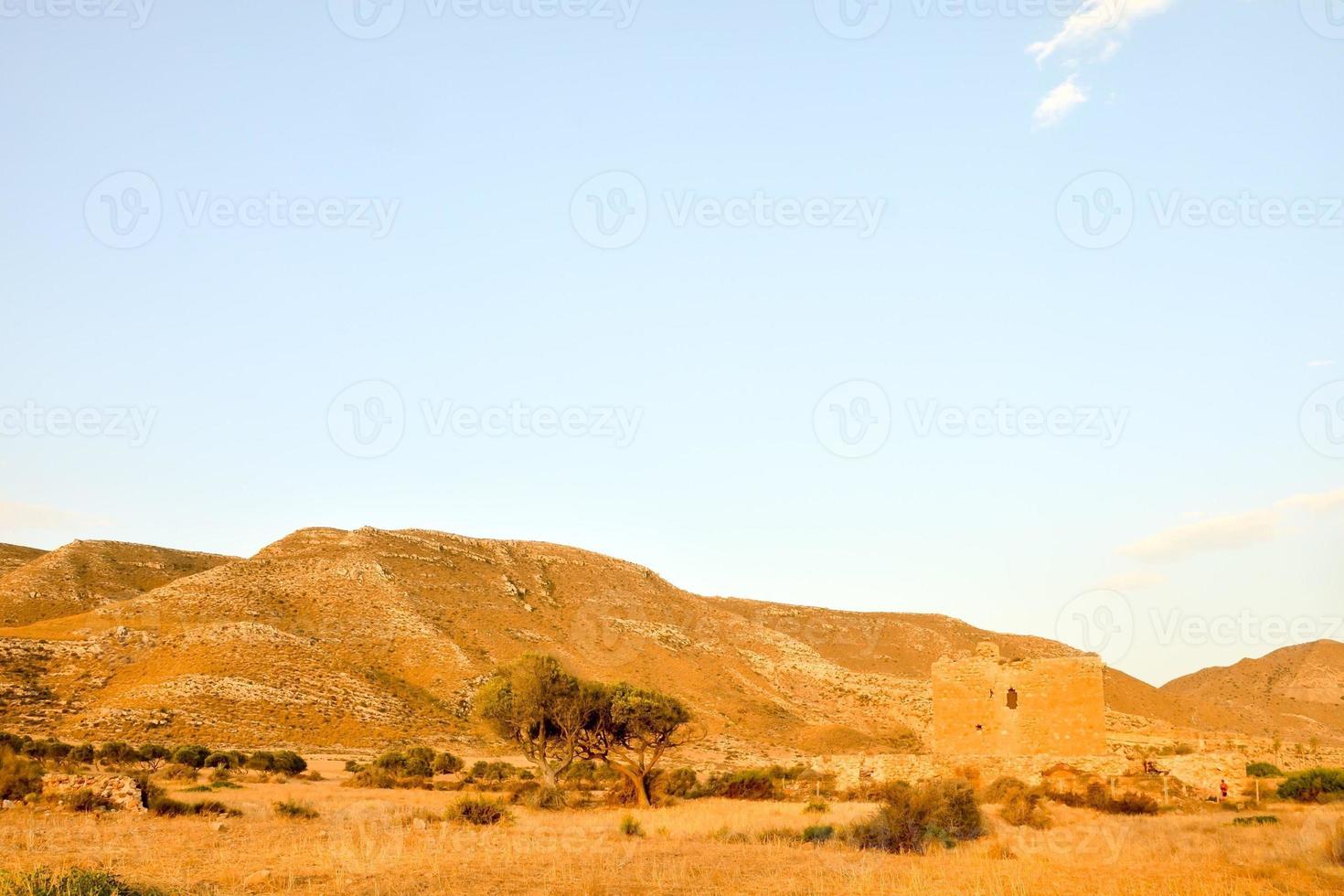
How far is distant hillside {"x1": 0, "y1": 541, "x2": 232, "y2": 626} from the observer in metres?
76.3

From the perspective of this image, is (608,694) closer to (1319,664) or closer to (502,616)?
(502,616)

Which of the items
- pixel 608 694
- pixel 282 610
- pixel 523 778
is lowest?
pixel 523 778

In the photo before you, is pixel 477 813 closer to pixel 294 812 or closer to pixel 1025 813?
pixel 294 812

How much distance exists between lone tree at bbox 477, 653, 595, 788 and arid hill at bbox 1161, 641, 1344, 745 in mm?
59854

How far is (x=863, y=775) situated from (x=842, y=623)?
258 ft

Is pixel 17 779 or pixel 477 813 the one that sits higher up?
pixel 17 779

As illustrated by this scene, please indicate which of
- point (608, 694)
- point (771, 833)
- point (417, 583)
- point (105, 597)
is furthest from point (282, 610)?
point (771, 833)

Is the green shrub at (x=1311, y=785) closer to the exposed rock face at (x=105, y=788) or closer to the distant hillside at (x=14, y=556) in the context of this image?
the exposed rock face at (x=105, y=788)

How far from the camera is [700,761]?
49094 mm

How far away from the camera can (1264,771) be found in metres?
30.9

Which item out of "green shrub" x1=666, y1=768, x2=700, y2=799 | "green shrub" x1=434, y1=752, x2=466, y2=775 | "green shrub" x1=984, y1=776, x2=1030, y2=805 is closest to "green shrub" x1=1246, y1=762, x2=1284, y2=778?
"green shrub" x1=984, y1=776, x2=1030, y2=805

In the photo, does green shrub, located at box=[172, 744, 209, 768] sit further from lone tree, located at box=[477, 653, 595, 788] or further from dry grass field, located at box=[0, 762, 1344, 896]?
dry grass field, located at box=[0, 762, 1344, 896]

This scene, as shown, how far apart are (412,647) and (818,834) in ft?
177

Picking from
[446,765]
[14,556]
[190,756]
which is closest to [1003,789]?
[446,765]
